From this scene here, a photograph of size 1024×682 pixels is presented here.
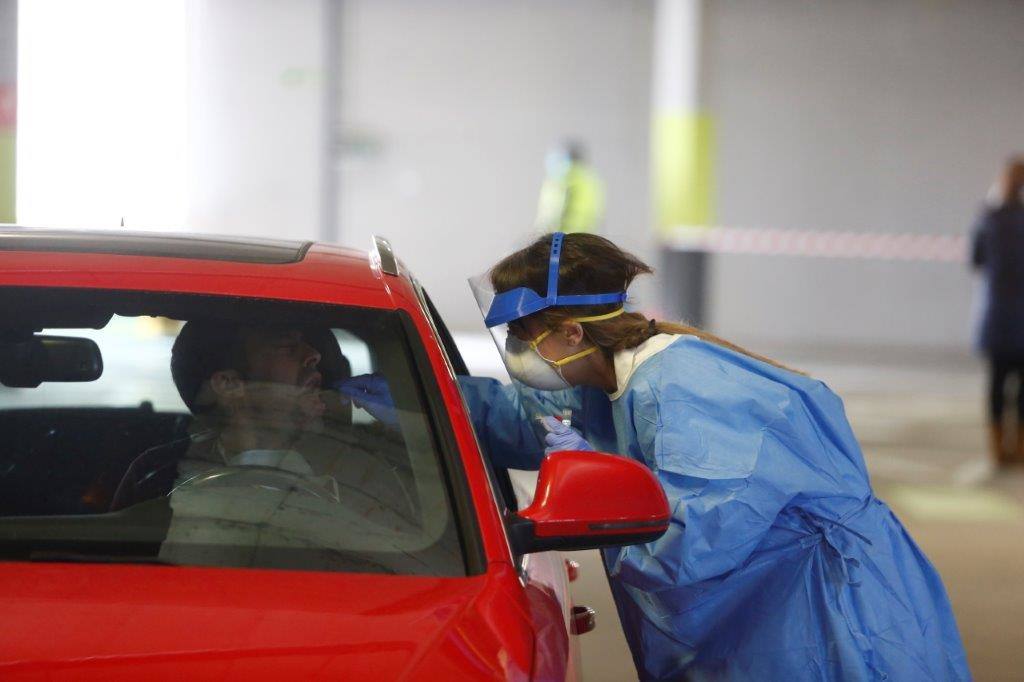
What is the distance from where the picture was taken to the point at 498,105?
17.6 m

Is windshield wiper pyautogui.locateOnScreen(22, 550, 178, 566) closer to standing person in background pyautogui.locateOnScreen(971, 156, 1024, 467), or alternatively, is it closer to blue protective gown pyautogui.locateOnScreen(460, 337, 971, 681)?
blue protective gown pyautogui.locateOnScreen(460, 337, 971, 681)

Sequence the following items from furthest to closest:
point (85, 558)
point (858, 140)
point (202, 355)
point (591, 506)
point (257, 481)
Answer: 1. point (858, 140)
2. point (202, 355)
3. point (257, 481)
4. point (591, 506)
5. point (85, 558)

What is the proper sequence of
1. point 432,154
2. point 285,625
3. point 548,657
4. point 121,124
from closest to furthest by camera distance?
point 285,625 < point 548,657 < point 121,124 < point 432,154

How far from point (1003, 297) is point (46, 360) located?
7.54 meters

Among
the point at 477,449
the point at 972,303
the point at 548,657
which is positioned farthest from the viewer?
the point at 972,303

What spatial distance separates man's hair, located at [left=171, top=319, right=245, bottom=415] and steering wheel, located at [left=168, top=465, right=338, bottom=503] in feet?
0.69

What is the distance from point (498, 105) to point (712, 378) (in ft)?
49.1

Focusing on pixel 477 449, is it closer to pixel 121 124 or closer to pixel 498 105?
pixel 121 124

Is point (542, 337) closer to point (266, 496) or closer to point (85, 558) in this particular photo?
point (266, 496)

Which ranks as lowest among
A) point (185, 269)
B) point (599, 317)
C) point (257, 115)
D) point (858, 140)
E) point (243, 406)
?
point (243, 406)

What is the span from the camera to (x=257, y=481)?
247 centimetres

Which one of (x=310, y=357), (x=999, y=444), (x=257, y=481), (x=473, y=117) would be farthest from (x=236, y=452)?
(x=473, y=117)

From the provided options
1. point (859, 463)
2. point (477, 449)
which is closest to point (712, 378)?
point (859, 463)

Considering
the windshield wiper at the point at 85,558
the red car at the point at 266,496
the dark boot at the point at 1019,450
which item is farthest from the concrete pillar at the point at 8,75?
the windshield wiper at the point at 85,558
